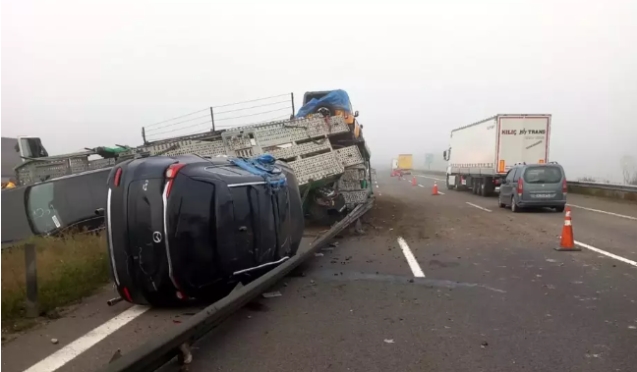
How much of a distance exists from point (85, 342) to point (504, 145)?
2200 cm

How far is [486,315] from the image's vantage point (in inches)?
226

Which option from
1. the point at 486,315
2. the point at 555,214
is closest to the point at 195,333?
the point at 486,315

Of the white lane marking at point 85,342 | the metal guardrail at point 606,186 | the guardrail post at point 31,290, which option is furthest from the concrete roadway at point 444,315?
the metal guardrail at point 606,186

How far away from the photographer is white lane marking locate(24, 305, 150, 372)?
15.0 ft

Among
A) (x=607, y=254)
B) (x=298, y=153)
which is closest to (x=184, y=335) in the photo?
(x=607, y=254)

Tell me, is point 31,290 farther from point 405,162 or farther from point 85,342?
point 405,162

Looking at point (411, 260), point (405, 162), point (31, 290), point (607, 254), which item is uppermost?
point (31, 290)

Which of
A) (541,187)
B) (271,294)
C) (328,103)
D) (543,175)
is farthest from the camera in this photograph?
(543,175)

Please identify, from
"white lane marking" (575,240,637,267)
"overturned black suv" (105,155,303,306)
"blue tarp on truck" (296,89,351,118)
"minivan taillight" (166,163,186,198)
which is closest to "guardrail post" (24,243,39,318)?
"overturned black suv" (105,155,303,306)

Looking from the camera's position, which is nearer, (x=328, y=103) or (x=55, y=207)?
(x=55, y=207)

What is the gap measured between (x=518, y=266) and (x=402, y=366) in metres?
4.84

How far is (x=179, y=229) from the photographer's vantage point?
5.46 metres

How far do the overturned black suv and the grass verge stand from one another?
1.45 metres

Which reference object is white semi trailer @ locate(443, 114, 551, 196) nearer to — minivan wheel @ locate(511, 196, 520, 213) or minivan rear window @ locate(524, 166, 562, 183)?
minivan wheel @ locate(511, 196, 520, 213)
